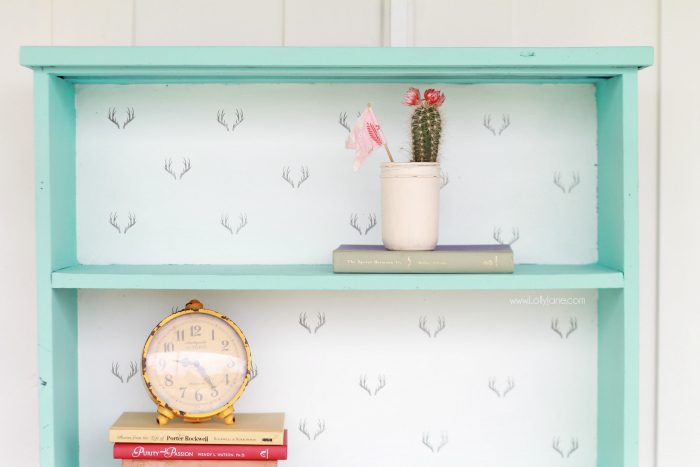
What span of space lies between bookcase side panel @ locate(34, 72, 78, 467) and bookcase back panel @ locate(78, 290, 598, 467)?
9 centimetres

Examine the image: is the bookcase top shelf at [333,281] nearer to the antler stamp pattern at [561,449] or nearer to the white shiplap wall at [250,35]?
the white shiplap wall at [250,35]

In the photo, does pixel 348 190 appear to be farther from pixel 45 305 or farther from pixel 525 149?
pixel 45 305

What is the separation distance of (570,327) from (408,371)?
31cm

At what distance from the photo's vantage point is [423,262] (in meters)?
1.22

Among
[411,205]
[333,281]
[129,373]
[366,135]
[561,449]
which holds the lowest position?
[561,449]

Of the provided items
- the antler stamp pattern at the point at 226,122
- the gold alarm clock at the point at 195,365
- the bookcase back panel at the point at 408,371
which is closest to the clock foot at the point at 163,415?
the gold alarm clock at the point at 195,365

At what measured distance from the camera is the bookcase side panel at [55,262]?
123cm

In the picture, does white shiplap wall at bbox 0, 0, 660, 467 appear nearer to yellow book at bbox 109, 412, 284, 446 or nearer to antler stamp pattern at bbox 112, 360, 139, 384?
antler stamp pattern at bbox 112, 360, 139, 384

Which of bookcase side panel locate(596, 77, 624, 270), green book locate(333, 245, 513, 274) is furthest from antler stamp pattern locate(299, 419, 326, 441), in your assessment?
bookcase side panel locate(596, 77, 624, 270)

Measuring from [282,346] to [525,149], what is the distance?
58 cm

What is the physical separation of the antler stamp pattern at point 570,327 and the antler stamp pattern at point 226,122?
68 cm

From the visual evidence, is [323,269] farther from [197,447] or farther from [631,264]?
[631,264]

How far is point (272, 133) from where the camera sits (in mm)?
1402

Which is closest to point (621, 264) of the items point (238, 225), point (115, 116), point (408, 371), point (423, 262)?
point (423, 262)
